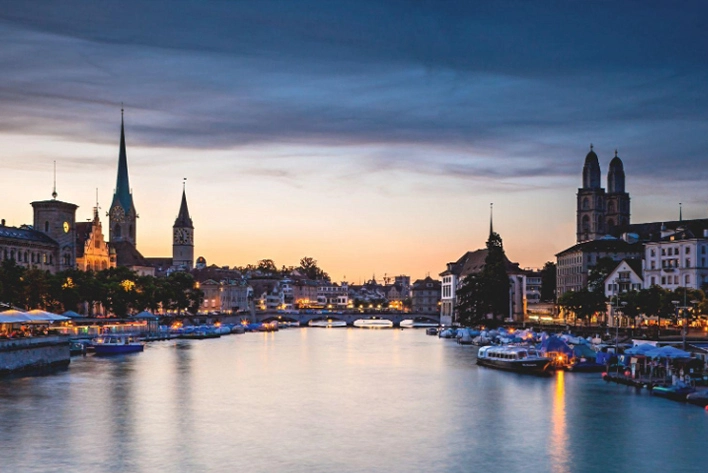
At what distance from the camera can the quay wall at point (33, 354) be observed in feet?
222

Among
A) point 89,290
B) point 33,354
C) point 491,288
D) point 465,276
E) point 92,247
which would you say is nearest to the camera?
point 33,354

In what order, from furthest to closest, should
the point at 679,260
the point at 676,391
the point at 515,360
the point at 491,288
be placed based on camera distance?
the point at 491,288 < the point at 679,260 < the point at 515,360 < the point at 676,391

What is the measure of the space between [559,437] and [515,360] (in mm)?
32215

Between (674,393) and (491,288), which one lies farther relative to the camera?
(491,288)

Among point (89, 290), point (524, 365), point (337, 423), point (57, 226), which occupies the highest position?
point (57, 226)

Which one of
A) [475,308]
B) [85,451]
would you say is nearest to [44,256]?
[475,308]

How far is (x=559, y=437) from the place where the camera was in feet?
148

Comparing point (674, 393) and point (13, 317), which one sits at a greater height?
point (13, 317)

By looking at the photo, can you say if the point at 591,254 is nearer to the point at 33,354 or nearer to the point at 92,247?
the point at 92,247

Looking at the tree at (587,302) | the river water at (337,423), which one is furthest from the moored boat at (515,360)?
the tree at (587,302)

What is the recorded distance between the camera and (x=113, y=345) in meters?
97.3

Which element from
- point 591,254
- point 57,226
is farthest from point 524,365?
point 57,226

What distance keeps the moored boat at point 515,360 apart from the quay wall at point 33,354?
36343 mm

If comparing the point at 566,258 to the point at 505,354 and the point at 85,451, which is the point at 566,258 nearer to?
the point at 505,354
